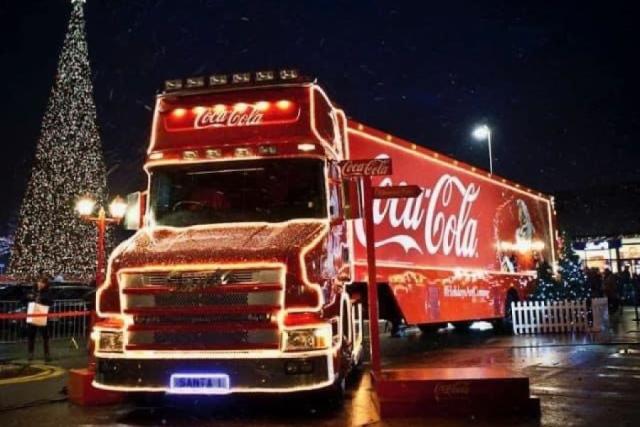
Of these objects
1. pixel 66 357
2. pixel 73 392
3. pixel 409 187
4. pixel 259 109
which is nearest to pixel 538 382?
pixel 409 187

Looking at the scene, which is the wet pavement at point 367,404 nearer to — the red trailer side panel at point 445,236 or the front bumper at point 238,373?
the front bumper at point 238,373

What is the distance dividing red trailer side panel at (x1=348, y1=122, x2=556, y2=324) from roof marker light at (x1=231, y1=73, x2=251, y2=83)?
2.29 meters

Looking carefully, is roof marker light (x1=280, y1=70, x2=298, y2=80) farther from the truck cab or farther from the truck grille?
the truck grille

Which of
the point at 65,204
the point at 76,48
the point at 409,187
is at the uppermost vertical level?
the point at 76,48

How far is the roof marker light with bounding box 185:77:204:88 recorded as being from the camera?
9.02m

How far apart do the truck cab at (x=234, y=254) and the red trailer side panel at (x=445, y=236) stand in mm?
2282

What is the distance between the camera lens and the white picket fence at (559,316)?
1823cm

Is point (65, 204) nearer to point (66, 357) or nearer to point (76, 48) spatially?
point (76, 48)

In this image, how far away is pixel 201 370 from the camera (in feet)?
23.1

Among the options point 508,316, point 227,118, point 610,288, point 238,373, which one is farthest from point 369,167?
point 610,288

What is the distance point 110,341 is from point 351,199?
337 cm

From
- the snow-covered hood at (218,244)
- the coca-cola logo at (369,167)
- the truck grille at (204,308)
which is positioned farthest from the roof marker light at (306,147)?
the truck grille at (204,308)

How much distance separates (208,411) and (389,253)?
4.66 meters

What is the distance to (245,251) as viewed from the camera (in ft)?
23.4
